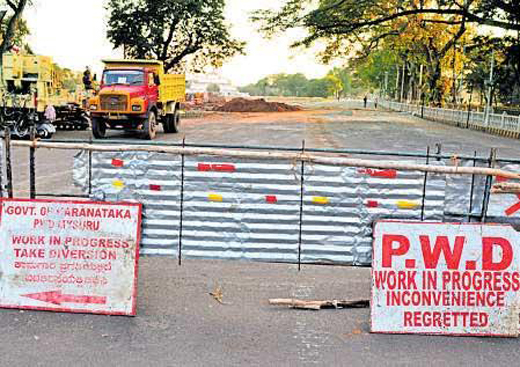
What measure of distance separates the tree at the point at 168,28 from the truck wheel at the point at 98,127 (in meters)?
23.8

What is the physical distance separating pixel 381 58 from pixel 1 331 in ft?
334

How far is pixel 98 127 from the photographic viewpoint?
24766 mm

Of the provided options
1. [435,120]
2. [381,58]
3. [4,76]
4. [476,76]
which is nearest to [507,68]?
[435,120]

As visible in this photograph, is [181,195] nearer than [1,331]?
No

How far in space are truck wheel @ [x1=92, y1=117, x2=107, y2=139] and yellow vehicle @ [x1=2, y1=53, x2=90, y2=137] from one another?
1821 mm

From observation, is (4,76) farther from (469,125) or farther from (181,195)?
(469,125)

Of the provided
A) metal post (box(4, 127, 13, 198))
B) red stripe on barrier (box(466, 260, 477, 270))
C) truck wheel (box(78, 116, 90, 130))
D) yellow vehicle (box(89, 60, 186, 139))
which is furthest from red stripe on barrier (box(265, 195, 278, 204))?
truck wheel (box(78, 116, 90, 130))

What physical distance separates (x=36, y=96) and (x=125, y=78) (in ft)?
15.1

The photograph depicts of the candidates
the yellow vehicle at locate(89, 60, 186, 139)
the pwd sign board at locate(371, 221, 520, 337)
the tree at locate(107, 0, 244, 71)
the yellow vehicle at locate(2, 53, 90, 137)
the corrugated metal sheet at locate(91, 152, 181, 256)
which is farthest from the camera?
the tree at locate(107, 0, 244, 71)

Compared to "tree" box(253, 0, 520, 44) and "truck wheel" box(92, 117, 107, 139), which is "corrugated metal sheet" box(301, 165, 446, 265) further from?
"tree" box(253, 0, 520, 44)

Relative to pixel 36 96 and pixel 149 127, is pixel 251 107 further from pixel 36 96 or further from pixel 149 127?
pixel 149 127

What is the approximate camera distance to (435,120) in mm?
56969

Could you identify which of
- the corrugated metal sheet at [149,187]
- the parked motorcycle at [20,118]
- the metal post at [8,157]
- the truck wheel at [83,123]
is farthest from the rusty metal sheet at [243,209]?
the truck wheel at [83,123]

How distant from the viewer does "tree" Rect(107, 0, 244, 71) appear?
4719 centimetres
